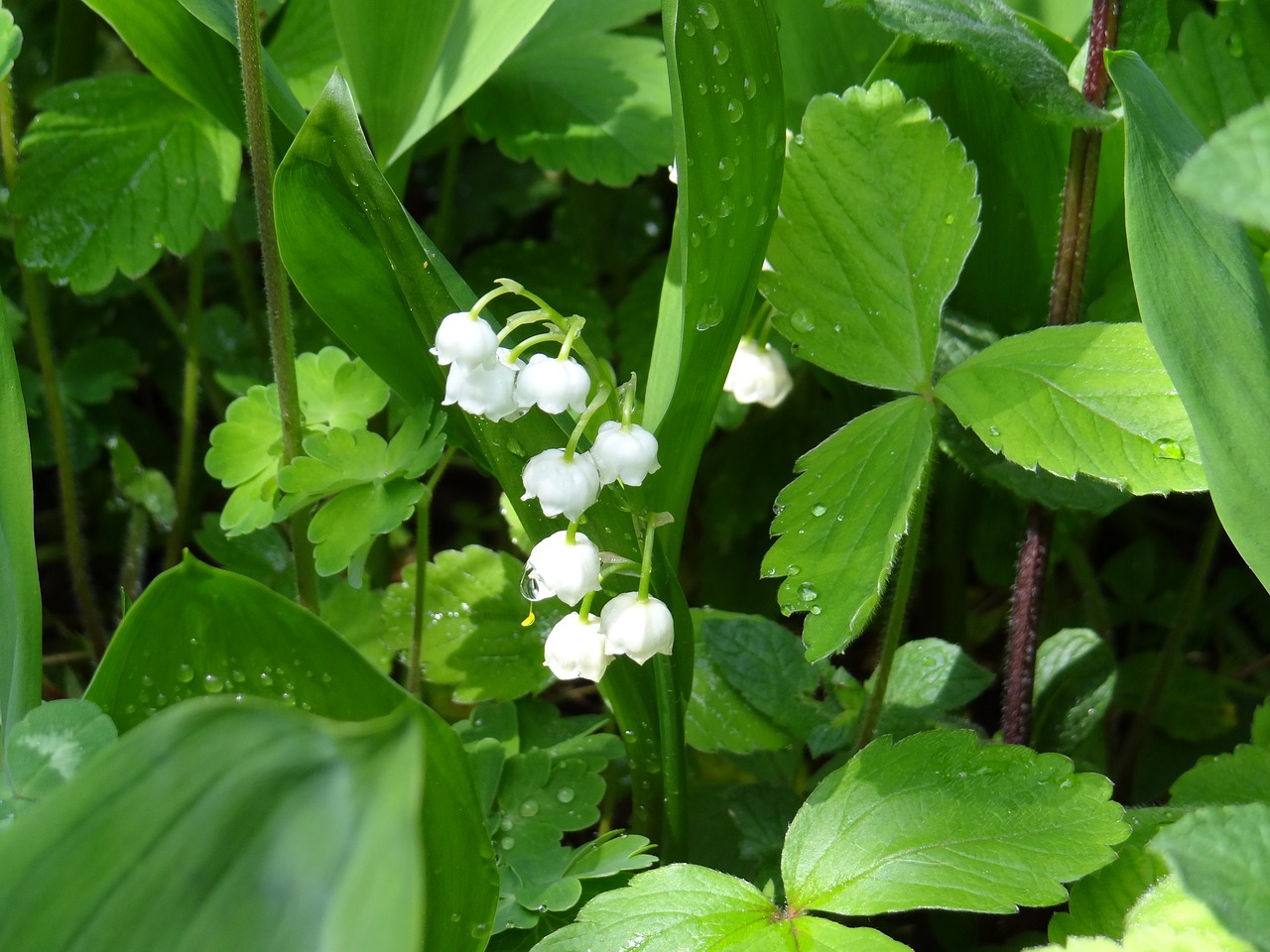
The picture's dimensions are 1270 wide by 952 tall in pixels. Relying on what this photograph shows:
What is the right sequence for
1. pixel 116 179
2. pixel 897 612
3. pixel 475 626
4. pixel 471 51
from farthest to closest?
pixel 116 179 < pixel 475 626 < pixel 471 51 < pixel 897 612

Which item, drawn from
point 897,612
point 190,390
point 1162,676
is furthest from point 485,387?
point 1162,676

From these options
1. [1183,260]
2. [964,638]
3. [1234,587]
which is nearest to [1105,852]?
[1183,260]

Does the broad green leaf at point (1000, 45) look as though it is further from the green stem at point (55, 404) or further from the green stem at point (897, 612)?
the green stem at point (55, 404)

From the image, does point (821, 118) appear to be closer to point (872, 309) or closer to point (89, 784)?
point (872, 309)

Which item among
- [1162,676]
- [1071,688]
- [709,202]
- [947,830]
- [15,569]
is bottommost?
[1162,676]

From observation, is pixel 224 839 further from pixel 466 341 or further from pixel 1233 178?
pixel 1233 178

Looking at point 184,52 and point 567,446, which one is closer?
point 567,446
